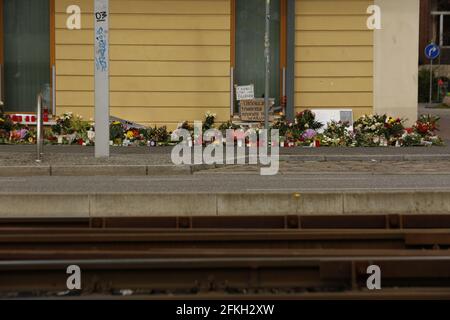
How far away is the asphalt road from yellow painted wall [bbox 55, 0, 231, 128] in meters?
5.98

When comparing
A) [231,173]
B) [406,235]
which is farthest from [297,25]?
[406,235]

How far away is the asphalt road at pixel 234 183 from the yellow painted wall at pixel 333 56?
6129 mm

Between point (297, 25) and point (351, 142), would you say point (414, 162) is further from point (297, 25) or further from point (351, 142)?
point (297, 25)

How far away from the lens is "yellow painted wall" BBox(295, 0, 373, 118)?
2120cm

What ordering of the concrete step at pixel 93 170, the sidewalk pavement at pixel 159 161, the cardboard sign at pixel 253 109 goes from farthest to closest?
the cardboard sign at pixel 253 109, the sidewalk pavement at pixel 159 161, the concrete step at pixel 93 170

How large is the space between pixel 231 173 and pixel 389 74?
739 cm

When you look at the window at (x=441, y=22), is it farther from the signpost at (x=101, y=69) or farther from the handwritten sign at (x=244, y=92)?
the signpost at (x=101, y=69)

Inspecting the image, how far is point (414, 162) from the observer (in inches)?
698

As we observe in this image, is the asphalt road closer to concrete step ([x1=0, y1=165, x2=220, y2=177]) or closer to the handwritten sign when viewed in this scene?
concrete step ([x1=0, y1=165, x2=220, y2=177])

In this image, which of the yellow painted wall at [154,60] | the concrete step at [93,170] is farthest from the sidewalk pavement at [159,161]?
the yellow painted wall at [154,60]

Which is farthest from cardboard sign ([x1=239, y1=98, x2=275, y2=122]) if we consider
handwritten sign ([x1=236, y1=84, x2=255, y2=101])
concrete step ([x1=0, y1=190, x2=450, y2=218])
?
concrete step ([x1=0, y1=190, x2=450, y2=218])

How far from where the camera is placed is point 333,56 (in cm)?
2127

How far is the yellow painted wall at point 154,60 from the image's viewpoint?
2106 centimetres

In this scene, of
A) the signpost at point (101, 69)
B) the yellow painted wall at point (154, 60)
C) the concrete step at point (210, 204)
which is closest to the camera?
the concrete step at point (210, 204)
